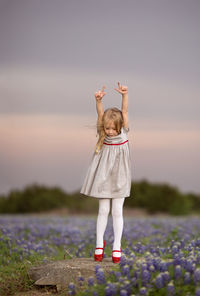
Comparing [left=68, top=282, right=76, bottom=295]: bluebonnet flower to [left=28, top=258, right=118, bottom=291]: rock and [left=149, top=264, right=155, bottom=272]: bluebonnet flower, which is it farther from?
[left=149, top=264, right=155, bottom=272]: bluebonnet flower

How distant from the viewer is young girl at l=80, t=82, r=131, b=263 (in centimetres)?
645

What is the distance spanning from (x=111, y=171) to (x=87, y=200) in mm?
19709

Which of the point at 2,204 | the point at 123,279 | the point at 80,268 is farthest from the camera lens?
the point at 2,204

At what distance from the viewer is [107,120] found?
21.4 feet

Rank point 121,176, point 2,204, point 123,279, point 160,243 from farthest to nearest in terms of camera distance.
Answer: point 2,204 < point 160,243 < point 121,176 < point 123,279

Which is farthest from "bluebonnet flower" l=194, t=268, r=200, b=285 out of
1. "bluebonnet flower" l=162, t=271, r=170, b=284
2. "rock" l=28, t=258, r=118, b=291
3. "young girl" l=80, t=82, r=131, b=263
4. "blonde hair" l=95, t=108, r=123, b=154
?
"blonde hair" l=95, t=108, r=123, b=154

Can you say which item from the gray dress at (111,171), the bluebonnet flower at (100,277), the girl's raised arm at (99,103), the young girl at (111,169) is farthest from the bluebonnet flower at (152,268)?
the girl's raised arm at (99,103)

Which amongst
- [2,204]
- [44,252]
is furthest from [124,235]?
[2,204]

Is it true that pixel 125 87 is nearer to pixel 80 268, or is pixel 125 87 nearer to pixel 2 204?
pixel 80 268

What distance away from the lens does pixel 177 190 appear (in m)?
26.7

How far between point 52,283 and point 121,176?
177 cm

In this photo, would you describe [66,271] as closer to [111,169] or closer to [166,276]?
[111,169]

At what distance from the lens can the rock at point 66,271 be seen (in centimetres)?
607

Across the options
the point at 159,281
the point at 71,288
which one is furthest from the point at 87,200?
the point at 159,281
